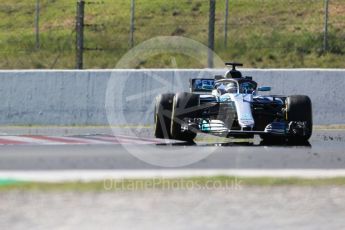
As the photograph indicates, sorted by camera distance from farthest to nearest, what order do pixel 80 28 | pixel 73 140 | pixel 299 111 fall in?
pixel 80 28 < pixel 73 140 < pixel 299 111

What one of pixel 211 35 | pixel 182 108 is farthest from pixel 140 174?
pixel 211 35

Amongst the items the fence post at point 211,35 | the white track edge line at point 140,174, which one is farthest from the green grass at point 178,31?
the white track edge line at point 140,174

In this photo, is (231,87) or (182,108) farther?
(231,87)

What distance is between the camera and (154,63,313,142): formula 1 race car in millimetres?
14055

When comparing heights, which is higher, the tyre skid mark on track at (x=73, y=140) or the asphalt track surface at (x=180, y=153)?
the asphalt track surface at (x=180, y=153)

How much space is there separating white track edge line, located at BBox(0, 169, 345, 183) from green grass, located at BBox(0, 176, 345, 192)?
0.20 metres

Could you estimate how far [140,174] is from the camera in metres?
9.61

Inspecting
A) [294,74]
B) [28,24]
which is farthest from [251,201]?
[28,24]

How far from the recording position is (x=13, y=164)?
1124 centimetres

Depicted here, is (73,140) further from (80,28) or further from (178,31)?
(178,31)

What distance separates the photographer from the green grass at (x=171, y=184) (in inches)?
344

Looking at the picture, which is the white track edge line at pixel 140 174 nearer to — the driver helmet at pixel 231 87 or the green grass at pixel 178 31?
the driver helmet at pixel 231 87

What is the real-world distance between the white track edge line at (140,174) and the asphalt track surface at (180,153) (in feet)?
2.65

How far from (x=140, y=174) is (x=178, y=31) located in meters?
23.4
